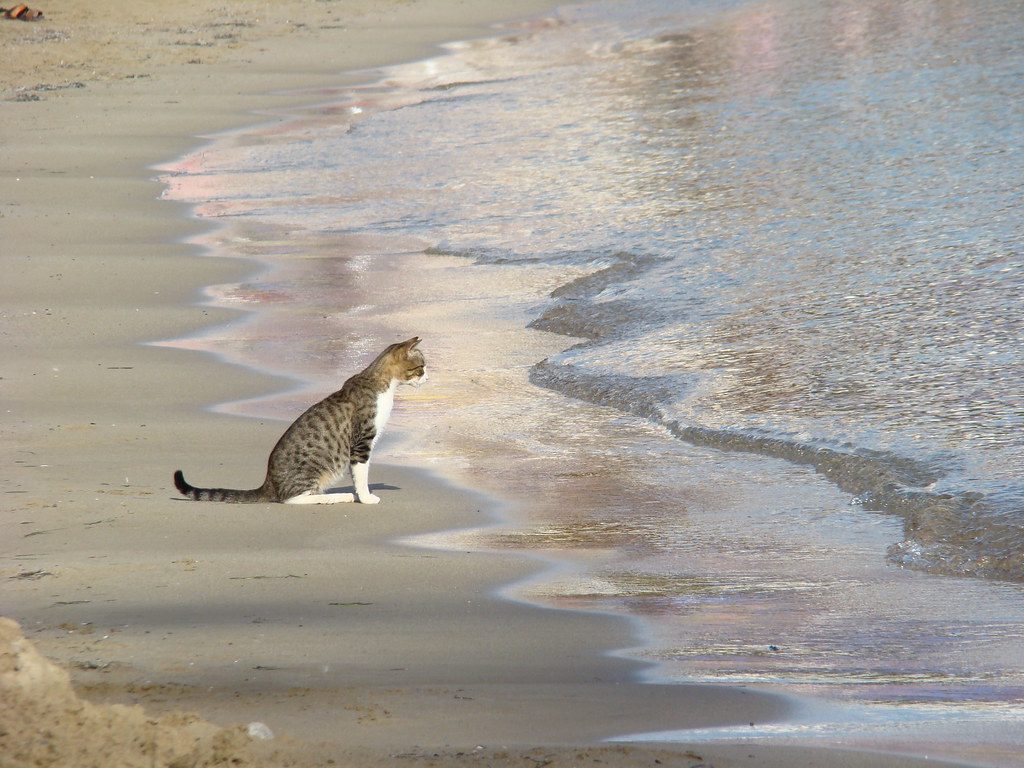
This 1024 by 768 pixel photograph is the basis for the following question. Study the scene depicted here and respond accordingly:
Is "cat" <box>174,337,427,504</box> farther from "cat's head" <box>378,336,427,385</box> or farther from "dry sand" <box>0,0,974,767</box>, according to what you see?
"dry sand" <box>0,0,974,767</box>

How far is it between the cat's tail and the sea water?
1.01 meters

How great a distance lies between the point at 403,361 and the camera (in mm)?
7176

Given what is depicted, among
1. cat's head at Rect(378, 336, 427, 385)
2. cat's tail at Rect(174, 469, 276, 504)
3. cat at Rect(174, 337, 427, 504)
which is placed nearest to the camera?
cat's tail at Rect(174, 469, 276, 504)

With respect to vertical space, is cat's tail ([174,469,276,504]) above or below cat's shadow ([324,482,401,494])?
above

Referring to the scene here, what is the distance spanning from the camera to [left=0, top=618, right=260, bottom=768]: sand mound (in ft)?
11.5

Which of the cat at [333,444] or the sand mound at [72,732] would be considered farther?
the cat at [333,444]

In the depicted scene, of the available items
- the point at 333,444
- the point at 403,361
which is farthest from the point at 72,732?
the point at 403,361

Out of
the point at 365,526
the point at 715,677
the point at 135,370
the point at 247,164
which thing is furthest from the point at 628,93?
the point at 715,677

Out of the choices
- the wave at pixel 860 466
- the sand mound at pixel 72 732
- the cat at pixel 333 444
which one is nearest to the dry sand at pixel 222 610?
the sand mound at pixel 72 732

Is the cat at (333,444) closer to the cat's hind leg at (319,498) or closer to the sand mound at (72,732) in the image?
the cat's hind leg at (319,498)

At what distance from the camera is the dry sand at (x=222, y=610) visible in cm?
380

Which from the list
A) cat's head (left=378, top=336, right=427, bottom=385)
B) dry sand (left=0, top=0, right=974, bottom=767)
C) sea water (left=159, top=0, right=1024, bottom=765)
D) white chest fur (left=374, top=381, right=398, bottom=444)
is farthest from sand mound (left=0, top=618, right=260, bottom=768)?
cat's head (left=378, top=336, right=427, bottom=385)

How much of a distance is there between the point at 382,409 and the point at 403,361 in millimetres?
321

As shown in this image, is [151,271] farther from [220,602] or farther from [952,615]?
[952,615]
